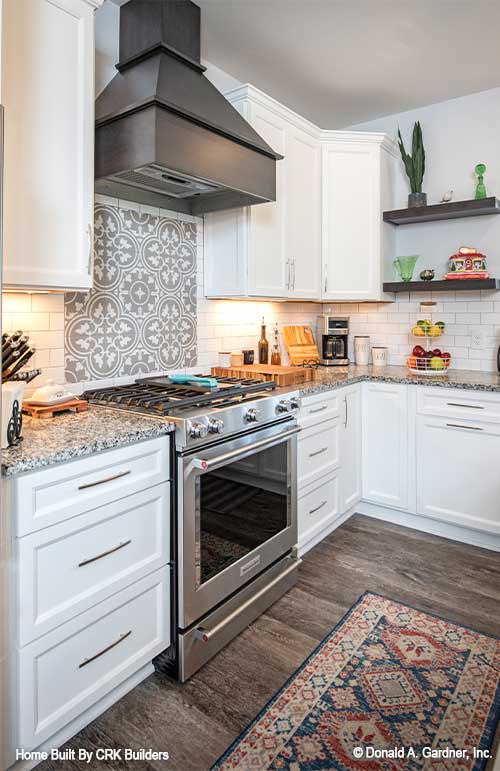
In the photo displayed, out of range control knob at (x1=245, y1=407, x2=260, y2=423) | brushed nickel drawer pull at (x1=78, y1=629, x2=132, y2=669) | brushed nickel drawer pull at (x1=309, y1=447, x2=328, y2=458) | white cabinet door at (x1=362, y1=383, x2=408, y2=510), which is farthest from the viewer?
white cabinet door at (x1=362, y1=383, x2=408, y2=510)

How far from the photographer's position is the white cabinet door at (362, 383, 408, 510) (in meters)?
3.13

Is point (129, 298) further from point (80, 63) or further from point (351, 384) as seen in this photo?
point (351, 384)

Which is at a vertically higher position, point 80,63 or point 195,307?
point 80,63

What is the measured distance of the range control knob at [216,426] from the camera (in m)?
1.88

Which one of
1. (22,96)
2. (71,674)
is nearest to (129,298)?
(22,96)

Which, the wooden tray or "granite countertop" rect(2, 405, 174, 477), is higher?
the wooden tray

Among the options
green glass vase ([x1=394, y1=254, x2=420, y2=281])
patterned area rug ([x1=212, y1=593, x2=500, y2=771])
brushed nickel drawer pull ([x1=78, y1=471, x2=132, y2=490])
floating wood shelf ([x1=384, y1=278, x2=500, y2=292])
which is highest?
green glass vase ([x1=394, y1=254, x2=420, y2=281])

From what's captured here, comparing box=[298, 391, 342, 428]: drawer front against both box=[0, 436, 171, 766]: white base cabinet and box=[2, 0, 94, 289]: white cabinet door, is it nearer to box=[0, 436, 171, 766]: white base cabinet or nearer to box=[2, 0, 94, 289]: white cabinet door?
box=[0, 436, 171, 766]: white base cabinet

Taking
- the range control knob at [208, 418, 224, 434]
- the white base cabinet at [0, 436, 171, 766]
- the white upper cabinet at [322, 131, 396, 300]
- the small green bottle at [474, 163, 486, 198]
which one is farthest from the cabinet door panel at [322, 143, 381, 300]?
the white base cabinet at [0, 436, 171, 766]

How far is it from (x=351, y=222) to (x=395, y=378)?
3.83 feet

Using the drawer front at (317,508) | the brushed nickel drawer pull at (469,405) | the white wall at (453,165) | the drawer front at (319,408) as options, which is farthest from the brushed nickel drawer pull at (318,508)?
the white wall at (453,165)

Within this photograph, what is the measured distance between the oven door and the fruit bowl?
130cm

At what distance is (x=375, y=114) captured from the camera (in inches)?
146

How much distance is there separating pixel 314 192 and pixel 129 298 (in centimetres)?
156
